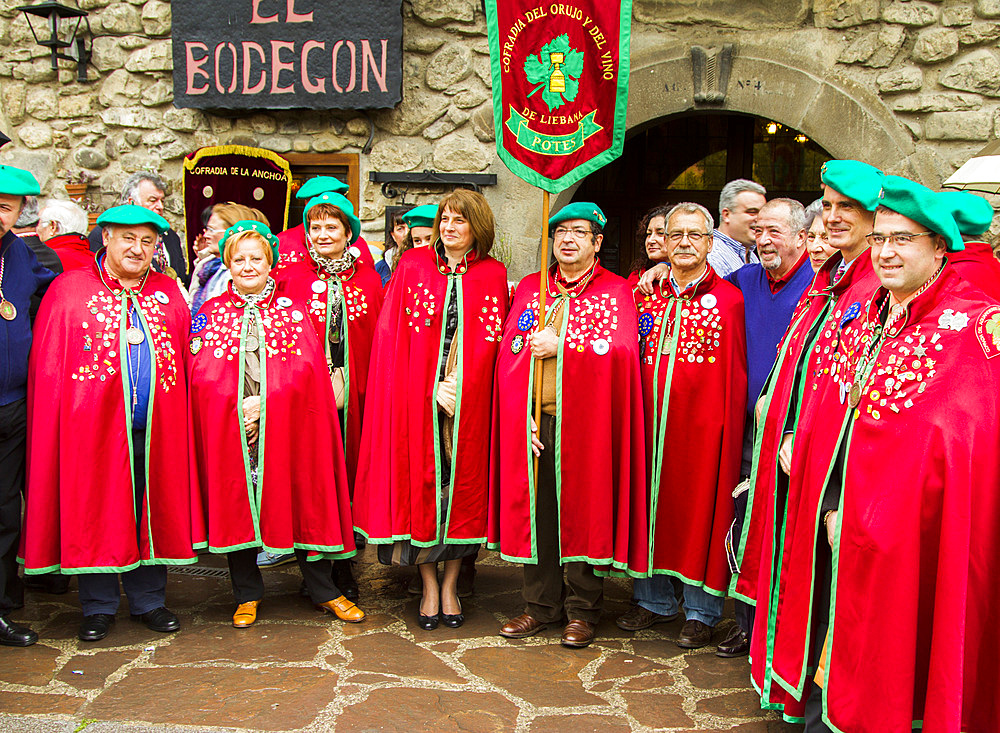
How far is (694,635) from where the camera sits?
4.41 m

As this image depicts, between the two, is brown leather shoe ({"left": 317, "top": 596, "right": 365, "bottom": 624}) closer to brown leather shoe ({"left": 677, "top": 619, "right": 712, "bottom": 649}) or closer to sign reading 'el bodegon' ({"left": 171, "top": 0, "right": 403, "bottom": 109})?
brown leather shoe ({"left": 677, "top": 619, "right": 712, "bottom": 649})

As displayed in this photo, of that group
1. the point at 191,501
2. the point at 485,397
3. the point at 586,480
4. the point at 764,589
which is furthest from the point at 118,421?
the point at 764,589

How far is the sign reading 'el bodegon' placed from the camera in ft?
23.2

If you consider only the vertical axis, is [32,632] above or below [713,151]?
below

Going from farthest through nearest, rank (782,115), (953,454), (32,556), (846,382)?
(782,115) → (32,556) → (846,382) → (953,454)

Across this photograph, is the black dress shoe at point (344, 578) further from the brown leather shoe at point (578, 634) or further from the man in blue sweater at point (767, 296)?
the man in blue sweater at point (767, 296)

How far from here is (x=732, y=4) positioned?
684 cm

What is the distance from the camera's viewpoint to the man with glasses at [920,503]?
276 cm

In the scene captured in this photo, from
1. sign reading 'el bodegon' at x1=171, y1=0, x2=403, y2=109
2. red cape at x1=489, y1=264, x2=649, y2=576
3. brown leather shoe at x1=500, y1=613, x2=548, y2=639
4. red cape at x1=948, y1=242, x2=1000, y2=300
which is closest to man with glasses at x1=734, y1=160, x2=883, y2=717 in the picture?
red cape at x1=948, y1=242, x2=1000, y2=300

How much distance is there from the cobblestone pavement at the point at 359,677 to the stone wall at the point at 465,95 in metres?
3.48

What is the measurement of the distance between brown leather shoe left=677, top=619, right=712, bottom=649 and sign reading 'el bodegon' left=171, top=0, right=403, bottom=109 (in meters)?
4.47

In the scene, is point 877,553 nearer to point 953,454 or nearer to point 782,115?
point 953,454

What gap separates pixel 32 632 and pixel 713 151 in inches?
281

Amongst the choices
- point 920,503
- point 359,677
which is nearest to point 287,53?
point 359,677
